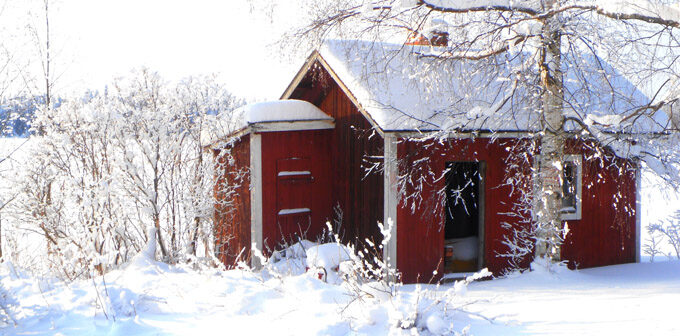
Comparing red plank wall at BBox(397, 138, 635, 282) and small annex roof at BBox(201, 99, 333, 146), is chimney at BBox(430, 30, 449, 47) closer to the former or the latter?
red plank wall at BBox(397, 138, 635, 282)

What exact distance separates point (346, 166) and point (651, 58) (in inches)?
213

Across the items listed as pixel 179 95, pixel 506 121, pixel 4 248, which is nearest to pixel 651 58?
pixel 506 121

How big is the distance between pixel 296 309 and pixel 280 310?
0.17 metres

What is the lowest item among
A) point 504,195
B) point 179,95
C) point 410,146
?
point 504,195

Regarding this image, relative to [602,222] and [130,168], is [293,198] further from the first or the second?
[602,222]

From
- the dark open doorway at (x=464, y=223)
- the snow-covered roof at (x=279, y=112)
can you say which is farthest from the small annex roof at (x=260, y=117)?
the dark open doorway at (x=464, y=223)

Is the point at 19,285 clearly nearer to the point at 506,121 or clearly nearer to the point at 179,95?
the point at 179,95

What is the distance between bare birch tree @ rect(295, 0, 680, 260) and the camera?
698cm

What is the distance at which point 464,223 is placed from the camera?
12906mm

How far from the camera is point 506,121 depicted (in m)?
8.45

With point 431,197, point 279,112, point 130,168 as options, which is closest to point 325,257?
point 431,197

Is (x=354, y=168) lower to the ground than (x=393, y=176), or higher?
higher

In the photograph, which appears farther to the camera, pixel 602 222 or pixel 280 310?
pixel 602 222

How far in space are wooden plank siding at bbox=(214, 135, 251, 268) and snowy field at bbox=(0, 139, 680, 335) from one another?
4334 mm
